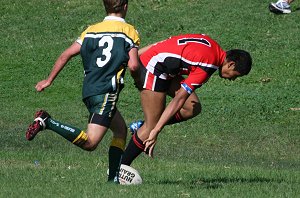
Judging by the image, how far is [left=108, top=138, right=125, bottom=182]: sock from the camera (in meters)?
9.52

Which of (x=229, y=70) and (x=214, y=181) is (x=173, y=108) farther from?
(x=214, y=181)

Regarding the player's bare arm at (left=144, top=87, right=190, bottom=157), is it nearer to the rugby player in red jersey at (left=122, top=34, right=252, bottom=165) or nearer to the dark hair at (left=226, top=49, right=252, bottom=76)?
the rugby player in red jersey at (left=122, top=34, right=252, bottom=165)

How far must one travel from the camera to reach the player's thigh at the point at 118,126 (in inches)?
374

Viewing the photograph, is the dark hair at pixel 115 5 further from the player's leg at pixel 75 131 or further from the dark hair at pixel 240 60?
the dark hair at pixel 240 60

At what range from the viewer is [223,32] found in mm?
21922

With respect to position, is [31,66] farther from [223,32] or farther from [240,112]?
[240,112]

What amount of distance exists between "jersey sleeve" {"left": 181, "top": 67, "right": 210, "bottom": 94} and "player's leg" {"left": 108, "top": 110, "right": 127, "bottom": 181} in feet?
2.29

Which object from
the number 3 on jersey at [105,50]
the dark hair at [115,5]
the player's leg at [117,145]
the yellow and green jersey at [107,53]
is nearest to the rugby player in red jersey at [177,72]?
the player's leg at [117,145]

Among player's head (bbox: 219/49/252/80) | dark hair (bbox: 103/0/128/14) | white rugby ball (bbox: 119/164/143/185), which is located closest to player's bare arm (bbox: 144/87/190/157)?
white rugby ball (bbox: 119/164/143/185)

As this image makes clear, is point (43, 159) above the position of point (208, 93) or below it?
above

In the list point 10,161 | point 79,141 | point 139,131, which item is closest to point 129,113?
point 10,161

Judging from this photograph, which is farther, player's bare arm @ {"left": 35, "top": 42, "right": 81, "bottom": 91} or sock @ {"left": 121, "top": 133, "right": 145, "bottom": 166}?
sock @ {"left": 121, "top": 133, "right": 145, "bottom": 166}

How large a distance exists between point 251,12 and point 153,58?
43.5 ft

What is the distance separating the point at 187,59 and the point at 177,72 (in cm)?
29
